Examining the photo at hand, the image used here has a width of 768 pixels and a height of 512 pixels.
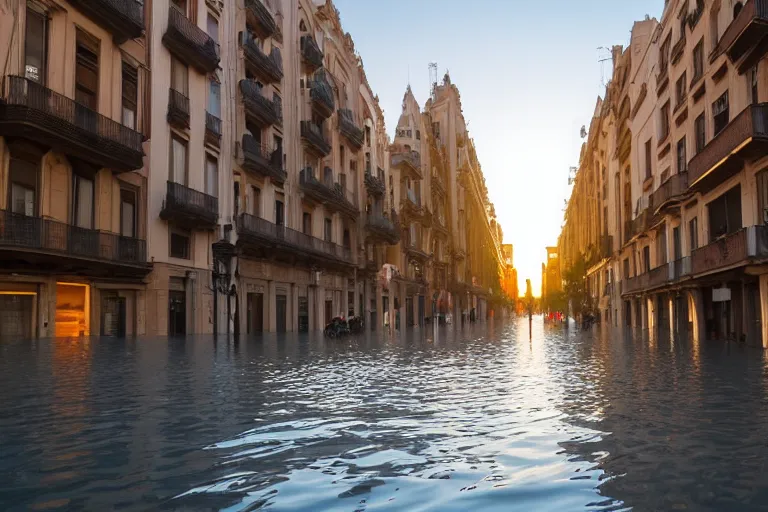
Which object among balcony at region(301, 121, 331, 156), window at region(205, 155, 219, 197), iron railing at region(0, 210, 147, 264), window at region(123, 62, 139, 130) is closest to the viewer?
iron railing at region(0, 210, 147, 264)

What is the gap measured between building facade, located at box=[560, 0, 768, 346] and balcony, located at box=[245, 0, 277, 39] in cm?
1863

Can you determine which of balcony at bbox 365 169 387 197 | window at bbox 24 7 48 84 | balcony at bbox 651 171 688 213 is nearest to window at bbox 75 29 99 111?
window at bbox 24 7 48 84

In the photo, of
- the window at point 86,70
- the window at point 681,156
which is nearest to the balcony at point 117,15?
the window at point 86,70

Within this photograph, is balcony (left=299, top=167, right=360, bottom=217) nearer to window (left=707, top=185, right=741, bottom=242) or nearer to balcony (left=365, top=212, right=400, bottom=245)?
balcony (left=365, top=212, right=400, bottom=245)

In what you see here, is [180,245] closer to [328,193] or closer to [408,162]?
[328,193]

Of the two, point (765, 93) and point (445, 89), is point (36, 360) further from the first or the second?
point (445, 89)

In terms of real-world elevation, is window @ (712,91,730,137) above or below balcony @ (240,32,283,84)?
below

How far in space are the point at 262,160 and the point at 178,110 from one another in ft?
22.6

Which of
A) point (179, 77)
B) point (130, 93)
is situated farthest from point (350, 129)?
point (130, 93)

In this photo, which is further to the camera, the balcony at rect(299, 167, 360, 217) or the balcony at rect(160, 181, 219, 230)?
the balcony at rect(299, 167, 360, 217)

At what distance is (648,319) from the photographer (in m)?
42.2

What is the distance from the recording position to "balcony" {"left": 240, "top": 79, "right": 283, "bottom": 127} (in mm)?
34000

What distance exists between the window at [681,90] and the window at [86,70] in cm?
2226

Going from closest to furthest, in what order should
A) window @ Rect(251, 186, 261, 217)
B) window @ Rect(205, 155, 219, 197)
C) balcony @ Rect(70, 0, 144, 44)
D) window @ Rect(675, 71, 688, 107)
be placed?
1. balcony @ Rect(70, 0, 144, 44)
2. window @ Rect(675, 71, 688, 107)
3. window @ Rect(205, 155, 219, 197)
4. window @ Rect(251, 186, 261, 217)
